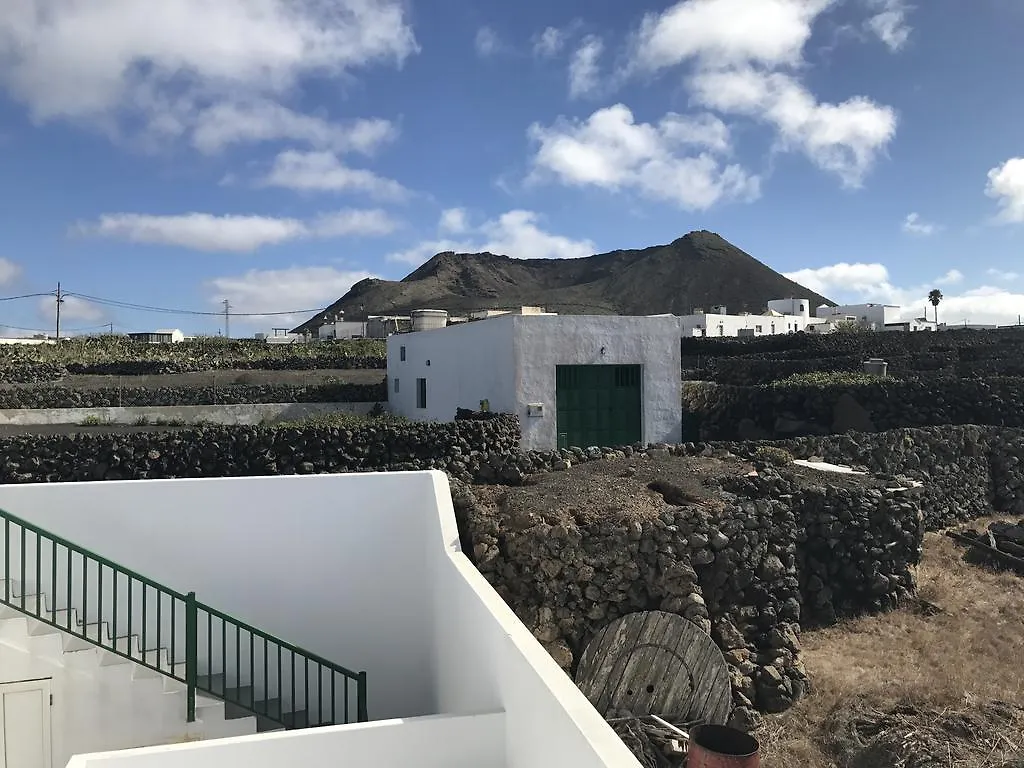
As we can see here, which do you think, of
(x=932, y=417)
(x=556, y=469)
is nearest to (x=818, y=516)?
(x=556, y=469)

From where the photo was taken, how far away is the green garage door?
57.6 feet

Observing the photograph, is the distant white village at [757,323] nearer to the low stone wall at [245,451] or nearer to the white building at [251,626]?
the low stone wall at [245,451]

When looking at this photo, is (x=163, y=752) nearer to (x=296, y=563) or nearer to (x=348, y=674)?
(x=348, y=674)

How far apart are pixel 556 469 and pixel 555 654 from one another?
452 centimetres

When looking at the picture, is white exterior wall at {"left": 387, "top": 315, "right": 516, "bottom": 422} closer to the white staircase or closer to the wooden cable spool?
the wooden cable spool

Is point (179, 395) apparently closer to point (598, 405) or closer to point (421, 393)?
point (421, 393)

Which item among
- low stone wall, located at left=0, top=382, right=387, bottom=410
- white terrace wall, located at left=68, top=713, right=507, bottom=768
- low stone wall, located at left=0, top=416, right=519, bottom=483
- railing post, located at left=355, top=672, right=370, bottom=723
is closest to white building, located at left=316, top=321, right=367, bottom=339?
low stone wall, located at left=0, top=382, right=387, bottom=410

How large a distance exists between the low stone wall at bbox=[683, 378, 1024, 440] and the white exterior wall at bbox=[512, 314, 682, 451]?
332 cm

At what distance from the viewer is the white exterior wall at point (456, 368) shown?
1722 cm

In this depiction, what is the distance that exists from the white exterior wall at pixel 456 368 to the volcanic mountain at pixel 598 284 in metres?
86.3

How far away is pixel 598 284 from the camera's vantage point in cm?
14375

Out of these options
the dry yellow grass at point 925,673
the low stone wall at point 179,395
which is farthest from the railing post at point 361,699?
the low stone wall at point 179,395

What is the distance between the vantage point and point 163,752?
4.91 m

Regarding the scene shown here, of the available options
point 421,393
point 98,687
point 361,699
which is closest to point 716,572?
point 361,699
